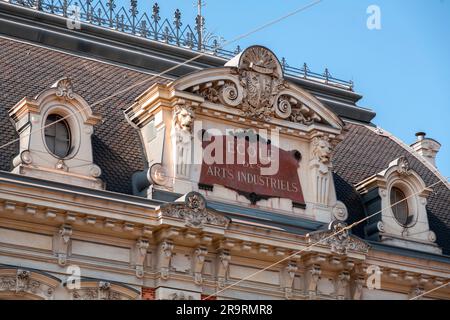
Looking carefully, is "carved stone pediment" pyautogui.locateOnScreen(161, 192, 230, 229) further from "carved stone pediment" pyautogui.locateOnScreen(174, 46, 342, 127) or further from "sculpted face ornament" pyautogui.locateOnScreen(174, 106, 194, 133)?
"carved stone pediment" pyautogui.locateOnScreen(174, 46, 342, 127)

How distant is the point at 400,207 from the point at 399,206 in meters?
0.04

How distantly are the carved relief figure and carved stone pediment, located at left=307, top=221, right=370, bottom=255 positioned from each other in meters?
3.24

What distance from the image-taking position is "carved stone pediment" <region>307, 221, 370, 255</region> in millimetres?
32062

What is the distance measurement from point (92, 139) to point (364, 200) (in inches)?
289

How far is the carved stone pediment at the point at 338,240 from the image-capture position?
32062 millimetres

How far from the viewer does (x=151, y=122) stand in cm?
3284

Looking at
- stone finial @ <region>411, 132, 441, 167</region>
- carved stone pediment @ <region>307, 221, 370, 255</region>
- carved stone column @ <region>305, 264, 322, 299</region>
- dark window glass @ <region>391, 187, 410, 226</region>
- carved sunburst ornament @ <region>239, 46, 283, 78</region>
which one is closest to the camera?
carved stone pediment @ <region>307, 221, 370, 255</region>

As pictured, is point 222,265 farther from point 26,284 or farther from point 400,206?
point 400,206

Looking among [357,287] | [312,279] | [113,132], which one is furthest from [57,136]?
[357,287]

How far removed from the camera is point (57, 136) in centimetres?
3131

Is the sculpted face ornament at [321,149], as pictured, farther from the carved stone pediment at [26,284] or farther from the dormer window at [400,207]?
the carved stone pediment at [26,284]

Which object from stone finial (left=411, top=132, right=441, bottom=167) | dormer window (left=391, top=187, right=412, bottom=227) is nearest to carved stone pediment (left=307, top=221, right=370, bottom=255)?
dormer window (left=391, top=187, right=412, bottom=227)

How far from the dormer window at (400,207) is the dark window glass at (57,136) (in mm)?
8680
